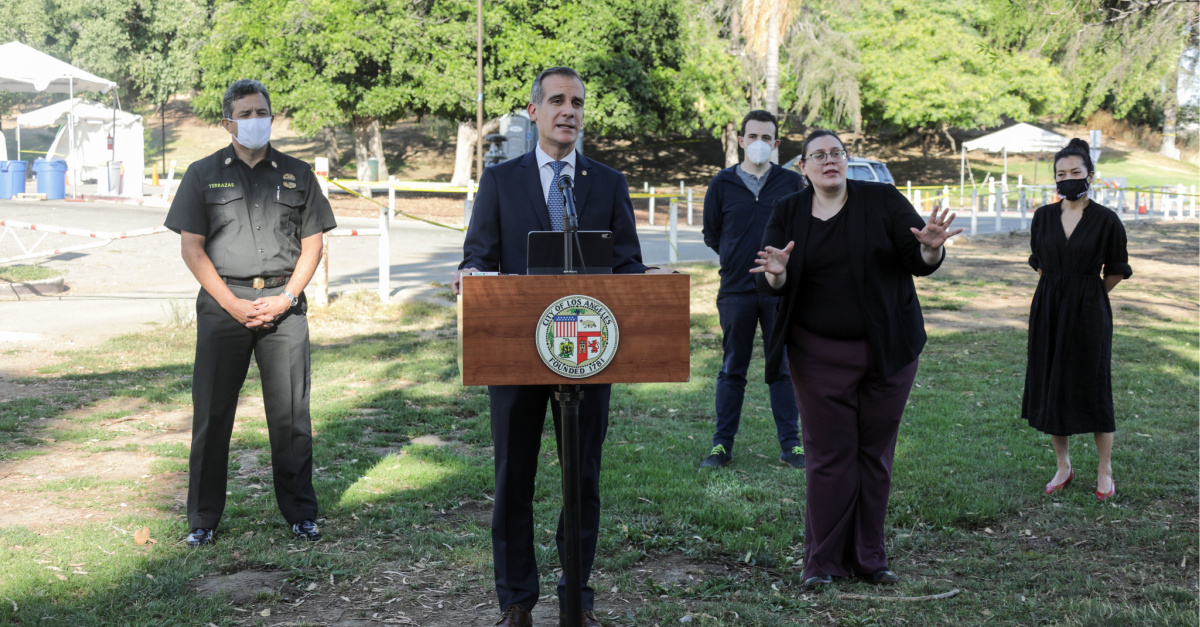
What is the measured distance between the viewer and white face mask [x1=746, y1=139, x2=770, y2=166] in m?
6.50

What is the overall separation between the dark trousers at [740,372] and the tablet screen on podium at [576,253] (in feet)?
11.3

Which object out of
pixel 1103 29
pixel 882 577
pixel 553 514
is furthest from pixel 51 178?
pixel 882 577

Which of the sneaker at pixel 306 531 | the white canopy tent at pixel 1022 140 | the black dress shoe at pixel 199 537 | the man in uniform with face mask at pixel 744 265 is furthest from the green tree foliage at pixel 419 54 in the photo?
the black dress shoe at pixel 199 537

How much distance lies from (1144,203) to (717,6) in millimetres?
18152

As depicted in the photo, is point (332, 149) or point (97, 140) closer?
point (97, 140)

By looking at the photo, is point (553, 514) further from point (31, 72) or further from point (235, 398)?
point (31, 72)

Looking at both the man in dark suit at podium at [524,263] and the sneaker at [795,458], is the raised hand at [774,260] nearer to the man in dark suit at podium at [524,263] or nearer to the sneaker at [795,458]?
the man in dark suit at podium at [524,263]

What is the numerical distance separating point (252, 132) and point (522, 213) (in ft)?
6.32

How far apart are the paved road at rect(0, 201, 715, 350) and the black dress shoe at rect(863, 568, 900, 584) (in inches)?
344

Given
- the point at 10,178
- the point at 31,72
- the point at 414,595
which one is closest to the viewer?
the point at 414,595

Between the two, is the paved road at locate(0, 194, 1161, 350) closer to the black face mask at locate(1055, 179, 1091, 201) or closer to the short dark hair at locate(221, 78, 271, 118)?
Answer: the short dark hair at locate(221, 78, 271, 118)

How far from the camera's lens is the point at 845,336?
15.1 ft

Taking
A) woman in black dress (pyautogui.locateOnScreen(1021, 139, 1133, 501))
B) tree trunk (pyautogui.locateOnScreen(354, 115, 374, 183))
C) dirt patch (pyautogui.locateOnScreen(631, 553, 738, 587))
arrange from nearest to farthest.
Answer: dirt patch (pyautogui.locateOnScreen(631, 553, 738, 587))
woman in black dress (pyautogui.locateOnScreen(1021, 139, 1133, 501))
tree trunk (pyautogui.locateOnScreen(354, 115, 374, 183))

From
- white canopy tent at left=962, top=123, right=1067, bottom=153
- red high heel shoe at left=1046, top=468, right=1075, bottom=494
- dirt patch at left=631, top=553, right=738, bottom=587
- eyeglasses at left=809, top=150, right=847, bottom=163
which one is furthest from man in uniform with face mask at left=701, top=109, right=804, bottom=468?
white canopy tent at left=962, top=123, right=1067, bottom=153
